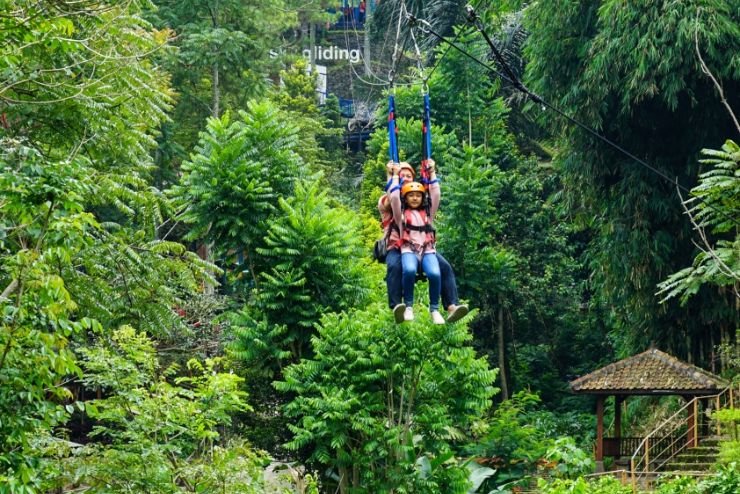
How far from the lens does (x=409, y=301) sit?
37.9 ft

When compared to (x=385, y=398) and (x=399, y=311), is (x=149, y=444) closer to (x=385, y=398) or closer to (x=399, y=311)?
(x=399, y=311)

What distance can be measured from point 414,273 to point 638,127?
1278cm

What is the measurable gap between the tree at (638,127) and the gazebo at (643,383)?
1.31 metres

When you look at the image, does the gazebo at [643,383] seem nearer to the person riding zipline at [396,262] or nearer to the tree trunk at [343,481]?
the tree trunk at [343,481]

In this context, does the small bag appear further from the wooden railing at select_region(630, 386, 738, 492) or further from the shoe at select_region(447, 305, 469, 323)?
the wooden railing at select_region(630, 386, 738, 492)

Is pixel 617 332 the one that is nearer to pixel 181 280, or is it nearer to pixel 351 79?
pixel 181 280

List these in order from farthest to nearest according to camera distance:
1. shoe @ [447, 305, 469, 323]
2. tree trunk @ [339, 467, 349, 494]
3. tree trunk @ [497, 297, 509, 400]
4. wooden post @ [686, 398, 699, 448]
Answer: tree trunk @ [497, 297, 509, 400] < wooden post @ [686, 398, 699, 448] < tree trunk @ [339, 467, 349, 494] < shoe @ [447, 305, 469, 323]

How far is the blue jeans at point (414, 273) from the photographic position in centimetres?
1141

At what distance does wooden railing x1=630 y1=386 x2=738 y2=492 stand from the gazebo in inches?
3.1

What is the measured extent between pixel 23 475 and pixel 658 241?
51.8 ft

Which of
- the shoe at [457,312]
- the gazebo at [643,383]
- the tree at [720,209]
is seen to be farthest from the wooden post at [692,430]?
the shoe at [457,312]

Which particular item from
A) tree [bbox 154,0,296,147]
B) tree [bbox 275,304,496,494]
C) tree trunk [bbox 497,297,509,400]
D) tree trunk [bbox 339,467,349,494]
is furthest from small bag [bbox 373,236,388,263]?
tree [bbox 154,0,296,147]

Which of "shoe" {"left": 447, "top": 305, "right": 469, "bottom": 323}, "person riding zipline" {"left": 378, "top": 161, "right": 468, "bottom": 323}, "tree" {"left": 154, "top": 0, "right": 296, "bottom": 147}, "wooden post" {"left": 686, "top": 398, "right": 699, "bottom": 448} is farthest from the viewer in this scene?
"tree" {"left": 154, "top": 0, "right": 296, "bottom": 147}

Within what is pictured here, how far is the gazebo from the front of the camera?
21.1m
